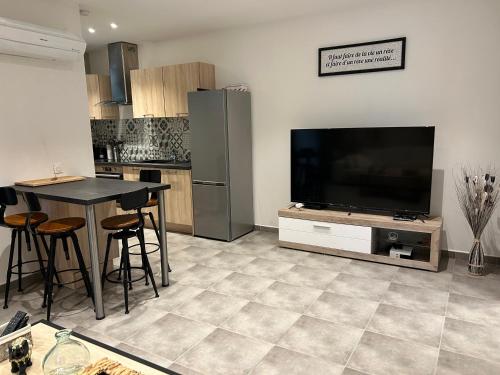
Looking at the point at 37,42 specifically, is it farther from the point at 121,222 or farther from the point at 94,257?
the point at 94,257

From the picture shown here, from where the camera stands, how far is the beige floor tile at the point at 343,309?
9.23 feet

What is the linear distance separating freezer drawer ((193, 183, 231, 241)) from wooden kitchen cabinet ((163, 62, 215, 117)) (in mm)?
1142

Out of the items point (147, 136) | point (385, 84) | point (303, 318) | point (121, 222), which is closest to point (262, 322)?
point (303, 318)

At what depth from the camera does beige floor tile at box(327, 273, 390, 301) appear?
3.23m

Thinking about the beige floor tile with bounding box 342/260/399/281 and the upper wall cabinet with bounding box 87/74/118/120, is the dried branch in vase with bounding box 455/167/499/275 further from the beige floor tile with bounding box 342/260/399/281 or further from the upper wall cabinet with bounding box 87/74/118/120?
the upper wall cabinet with bounding box 87/74/118/120

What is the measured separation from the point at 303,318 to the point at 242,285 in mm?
790

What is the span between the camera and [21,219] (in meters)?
3.10

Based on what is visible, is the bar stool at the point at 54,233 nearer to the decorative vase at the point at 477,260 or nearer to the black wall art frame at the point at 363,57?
the black wall art frame at the point at 363,57

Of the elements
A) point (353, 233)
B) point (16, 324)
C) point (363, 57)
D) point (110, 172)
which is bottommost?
point (353, 233)

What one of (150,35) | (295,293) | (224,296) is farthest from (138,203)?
(150,35)

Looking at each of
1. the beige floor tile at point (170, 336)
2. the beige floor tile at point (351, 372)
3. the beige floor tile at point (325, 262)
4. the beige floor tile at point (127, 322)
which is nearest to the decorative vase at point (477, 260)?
the beige floor tile at point (325, 262)

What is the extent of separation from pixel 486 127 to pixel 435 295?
1737mm

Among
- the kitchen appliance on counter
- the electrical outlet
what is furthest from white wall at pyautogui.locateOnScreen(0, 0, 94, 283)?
the kitchen appliance on counter

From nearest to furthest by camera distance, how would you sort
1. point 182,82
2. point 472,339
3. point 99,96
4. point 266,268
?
point 472,339 → point 266,268 → point 182,82 → point 99,96
